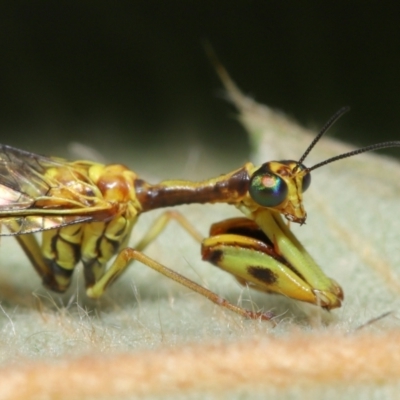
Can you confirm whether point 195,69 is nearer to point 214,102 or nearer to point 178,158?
point 214,102

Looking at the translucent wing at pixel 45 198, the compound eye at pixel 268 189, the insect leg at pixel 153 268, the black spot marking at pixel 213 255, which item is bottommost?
the insect leg at pixel 153 268

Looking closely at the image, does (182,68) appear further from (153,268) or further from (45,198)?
(153,268)

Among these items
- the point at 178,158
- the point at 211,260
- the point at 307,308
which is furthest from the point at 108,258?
the point at 178,158

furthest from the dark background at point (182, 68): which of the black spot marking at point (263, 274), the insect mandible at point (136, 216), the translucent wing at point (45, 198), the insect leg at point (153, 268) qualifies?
the black spot marking at point (263, 274)

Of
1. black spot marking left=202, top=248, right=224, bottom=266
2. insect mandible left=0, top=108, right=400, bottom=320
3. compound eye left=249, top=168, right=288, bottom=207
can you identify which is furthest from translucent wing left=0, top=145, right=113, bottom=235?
compound eye left=249, top=168, right=288, bottom=207

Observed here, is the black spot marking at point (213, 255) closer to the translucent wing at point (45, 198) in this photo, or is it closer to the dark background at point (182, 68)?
the translucent wing at point (45, 198)

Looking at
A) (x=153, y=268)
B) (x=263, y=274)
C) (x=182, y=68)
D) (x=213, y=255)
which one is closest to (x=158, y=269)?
(x=153, y=268)

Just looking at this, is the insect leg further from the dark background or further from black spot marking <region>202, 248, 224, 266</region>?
the dark background
